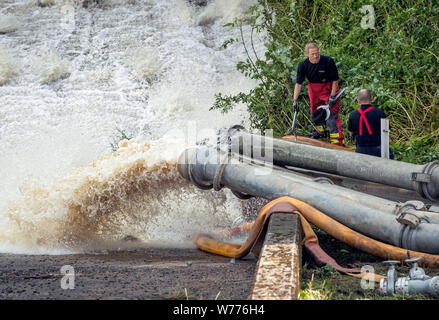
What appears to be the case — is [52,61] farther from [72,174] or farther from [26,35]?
[72,174]

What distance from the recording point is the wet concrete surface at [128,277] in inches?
157

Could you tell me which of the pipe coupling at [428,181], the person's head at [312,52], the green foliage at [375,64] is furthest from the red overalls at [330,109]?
the pipe coupling at [428,181]

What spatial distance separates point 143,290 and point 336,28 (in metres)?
6.63

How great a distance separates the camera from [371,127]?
661 cm

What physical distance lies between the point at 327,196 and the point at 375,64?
3842 mm

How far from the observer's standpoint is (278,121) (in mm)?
9977

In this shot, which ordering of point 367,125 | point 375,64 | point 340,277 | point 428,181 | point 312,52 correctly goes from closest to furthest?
point 340,277, point 428,181, point 367,125, point 312,52, point 375,64

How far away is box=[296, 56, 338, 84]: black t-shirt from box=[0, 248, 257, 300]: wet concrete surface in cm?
275

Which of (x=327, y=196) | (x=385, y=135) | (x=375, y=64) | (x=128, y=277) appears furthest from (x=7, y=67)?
(x=128, y=277)

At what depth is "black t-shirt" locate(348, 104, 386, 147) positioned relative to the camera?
6.60 m

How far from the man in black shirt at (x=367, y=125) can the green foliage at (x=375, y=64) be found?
1.11 metres

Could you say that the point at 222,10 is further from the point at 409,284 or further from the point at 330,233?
the point at 409,284

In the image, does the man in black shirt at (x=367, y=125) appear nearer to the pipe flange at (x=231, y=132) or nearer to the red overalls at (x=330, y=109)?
the red overalls at (x=330, y=109)

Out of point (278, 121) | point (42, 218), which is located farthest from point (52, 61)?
point (42, 218)
